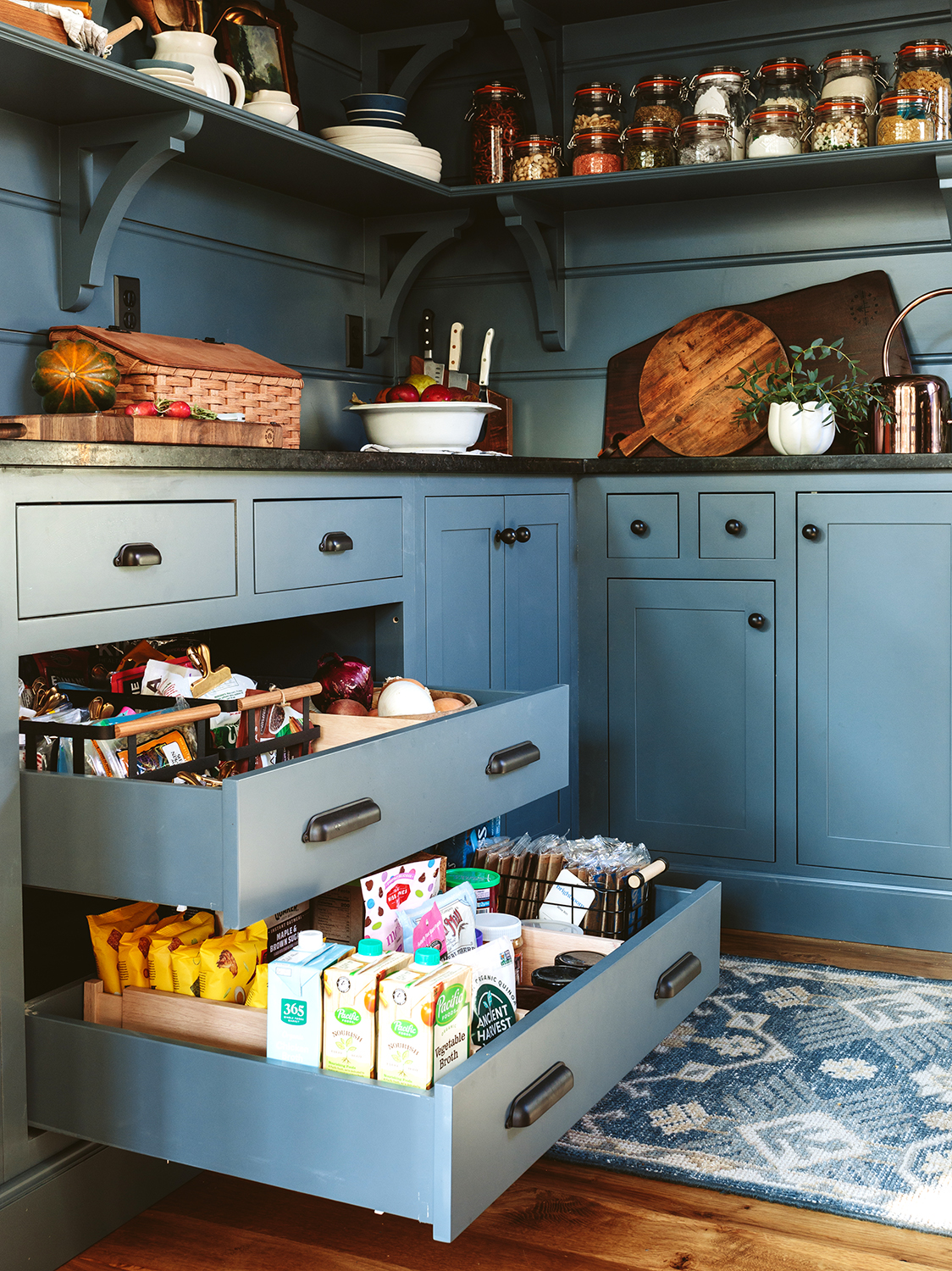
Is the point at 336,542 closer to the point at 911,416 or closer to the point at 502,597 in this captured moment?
the point at 502,597

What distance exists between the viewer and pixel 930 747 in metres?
2.51

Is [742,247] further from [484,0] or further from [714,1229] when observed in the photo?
[714,1229]

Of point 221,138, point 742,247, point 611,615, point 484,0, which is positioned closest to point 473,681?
point 611,615

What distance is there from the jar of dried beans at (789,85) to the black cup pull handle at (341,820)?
2.02 metres

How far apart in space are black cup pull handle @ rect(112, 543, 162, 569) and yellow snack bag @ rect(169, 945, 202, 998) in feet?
1.47

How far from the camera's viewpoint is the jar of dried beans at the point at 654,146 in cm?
285

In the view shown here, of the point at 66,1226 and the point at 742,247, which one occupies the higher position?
the point at 742,247

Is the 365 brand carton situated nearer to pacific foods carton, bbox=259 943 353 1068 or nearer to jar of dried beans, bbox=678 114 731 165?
pacific foods carton, bbox=259 943 353 1068

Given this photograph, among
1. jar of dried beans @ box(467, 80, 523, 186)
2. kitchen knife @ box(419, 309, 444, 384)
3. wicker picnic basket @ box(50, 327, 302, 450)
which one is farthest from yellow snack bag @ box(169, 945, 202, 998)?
jar of dried beans @ box(467, 80, 523, 186)

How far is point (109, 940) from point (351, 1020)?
1.28 feet

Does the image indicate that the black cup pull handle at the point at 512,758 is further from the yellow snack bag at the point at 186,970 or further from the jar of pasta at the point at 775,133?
the jar of pasta at the point at 775,133

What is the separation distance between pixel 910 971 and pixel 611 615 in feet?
3.10

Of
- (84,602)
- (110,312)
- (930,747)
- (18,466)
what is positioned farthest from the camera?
(930,747)

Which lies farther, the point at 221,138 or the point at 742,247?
the point at 742,247
